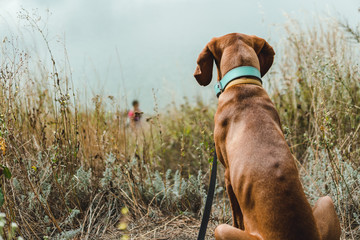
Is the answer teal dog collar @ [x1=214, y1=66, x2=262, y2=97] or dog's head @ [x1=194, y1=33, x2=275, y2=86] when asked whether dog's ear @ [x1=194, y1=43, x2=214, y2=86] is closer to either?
dog's head @ [x1=194, y1=33, x2=275, y2=86]

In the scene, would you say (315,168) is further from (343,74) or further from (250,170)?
(250,170)

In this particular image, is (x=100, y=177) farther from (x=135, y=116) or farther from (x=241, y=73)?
(x=241, y=73)

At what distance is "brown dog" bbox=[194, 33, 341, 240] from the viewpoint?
6.09 feet

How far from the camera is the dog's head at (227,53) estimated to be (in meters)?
2.58

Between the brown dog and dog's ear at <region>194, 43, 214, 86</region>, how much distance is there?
0.13m

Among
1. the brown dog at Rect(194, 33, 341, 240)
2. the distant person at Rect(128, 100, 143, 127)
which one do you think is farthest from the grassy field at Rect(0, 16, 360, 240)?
the brown dog at Rect(194, 33, 341, 240)

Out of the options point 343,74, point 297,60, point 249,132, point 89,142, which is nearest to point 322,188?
point 249,132

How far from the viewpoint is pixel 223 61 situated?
103 inches

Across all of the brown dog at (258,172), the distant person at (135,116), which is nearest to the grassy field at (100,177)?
the distant person at (135,116)

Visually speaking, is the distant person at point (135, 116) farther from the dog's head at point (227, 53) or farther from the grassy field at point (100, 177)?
the dog's head at point (227, 53)

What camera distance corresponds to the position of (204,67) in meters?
2.74

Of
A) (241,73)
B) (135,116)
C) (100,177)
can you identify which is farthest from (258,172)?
(100,177)

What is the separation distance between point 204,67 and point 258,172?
1.05m

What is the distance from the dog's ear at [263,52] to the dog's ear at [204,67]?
0.36 meters
